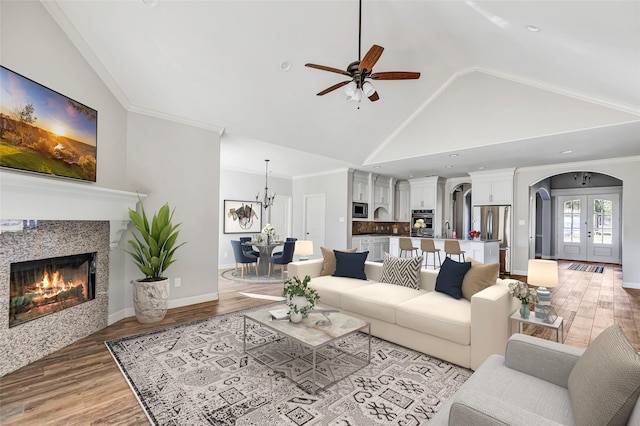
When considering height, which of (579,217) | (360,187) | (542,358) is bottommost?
(542,358)

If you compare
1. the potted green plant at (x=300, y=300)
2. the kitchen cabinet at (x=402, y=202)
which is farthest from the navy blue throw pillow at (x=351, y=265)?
the kitchen cabinet at (x=402, y=202)

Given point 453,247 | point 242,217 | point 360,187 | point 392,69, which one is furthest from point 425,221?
point 392,69

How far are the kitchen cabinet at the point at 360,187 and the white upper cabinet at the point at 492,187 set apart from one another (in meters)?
2.72

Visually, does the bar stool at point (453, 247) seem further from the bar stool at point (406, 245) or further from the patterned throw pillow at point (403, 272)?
the patterned throw pillow at point (403, 272)

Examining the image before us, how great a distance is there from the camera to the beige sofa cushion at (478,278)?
3.03 m

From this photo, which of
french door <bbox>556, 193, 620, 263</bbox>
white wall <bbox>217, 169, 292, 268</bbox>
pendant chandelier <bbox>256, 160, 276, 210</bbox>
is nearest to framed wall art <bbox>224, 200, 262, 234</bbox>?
white wall <bbox>217, 169, 292, 268</bbox>

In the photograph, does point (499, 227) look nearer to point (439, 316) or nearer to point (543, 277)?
point (543, 277)

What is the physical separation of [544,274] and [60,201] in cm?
435

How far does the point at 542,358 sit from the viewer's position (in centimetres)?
170

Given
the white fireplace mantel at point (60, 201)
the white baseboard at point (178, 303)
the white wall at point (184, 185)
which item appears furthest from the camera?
the white wall at point (184, 185)

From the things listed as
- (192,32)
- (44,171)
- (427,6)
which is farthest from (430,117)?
(44,171)

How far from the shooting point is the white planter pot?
141 inches

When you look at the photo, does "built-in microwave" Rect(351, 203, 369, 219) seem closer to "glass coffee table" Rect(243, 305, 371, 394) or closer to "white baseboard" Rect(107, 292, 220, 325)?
"white baseboard" Rect(107, 292, 220, 325)

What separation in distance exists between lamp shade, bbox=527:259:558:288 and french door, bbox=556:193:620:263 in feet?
31.5
